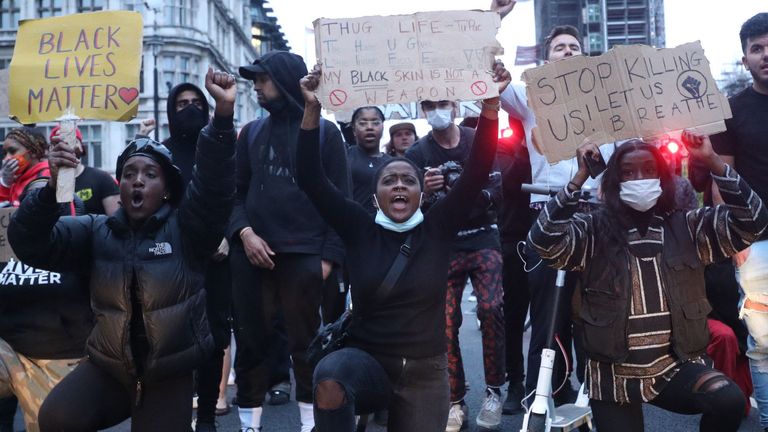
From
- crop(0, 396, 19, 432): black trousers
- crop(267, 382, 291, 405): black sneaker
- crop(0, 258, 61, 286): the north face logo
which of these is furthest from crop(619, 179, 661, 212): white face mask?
crop(0, 396, 19, 432): black trousers

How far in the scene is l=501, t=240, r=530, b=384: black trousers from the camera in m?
6.23

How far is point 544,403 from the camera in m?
4.52

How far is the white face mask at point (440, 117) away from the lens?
232 inches

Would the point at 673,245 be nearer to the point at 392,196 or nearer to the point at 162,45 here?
the point at 392,196

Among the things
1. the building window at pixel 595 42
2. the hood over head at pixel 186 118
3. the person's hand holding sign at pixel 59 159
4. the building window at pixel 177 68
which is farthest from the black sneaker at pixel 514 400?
the building window at pixel 595 42

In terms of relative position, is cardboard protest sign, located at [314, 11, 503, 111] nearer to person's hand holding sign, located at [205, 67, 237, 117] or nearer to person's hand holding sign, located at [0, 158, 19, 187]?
person's hand holding sign, located at [205, 67, 237, 117]

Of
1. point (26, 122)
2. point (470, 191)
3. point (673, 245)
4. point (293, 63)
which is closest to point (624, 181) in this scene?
point (673, 245)

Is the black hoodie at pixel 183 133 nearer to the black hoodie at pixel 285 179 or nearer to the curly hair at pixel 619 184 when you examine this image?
the black hoodie at pixel 285 179

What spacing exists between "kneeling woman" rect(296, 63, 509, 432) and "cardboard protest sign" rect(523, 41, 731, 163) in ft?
0.90

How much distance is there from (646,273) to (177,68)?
55.0 meters

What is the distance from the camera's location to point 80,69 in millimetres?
4461

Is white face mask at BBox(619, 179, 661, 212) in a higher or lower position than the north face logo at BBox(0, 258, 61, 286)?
higher

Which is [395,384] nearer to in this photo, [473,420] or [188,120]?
[473,420]

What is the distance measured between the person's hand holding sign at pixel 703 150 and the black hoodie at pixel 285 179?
6.78 ft
